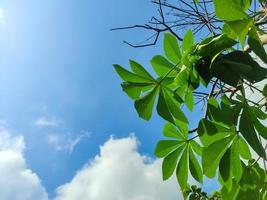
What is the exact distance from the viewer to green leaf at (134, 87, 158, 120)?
1.45 metres

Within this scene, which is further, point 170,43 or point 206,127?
point 170,43

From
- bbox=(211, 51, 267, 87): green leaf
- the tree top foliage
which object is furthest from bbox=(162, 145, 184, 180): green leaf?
bbox=(211, 51, 267, 87): green leaf

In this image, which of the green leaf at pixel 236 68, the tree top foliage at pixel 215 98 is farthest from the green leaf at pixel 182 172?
the green leaf at pixel 236 68

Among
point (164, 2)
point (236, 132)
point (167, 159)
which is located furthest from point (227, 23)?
point (164, 2)

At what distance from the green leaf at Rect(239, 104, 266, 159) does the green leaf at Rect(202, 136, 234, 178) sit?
18 centimetres

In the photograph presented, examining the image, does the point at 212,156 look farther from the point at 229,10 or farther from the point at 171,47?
the point at 229,10

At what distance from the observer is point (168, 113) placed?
1441 mm

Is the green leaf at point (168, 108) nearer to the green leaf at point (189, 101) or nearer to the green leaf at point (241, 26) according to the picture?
the green leaf at point (189, 101)

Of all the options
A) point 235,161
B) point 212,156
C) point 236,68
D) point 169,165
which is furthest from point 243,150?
point 236,68

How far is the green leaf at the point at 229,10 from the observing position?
1105mm

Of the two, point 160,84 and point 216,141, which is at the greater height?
point 160,84

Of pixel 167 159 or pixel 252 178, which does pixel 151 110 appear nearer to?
pixel 167 159

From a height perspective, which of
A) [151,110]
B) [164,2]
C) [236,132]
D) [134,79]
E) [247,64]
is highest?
[164,2]

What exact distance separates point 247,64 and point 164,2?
1.81m
